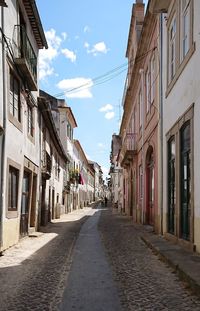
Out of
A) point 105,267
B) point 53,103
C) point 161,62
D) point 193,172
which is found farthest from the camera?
point 53,103

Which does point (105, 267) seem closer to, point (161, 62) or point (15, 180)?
point (15, 180)

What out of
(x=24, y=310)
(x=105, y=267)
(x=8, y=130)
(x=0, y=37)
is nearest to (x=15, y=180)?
(x=8, y=130)

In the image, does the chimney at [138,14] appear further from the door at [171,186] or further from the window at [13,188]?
the window at [13,188]

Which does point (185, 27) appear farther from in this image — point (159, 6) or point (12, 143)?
point (12, 143)

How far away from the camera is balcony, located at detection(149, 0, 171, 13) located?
13.8 metres

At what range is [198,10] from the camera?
1013 cm

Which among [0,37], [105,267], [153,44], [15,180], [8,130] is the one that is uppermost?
[153,44]

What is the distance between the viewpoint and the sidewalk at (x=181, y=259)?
7.28 meters

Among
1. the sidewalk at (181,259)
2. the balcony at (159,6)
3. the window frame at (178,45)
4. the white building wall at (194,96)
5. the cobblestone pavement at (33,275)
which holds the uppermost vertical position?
the balcony at (159,6)

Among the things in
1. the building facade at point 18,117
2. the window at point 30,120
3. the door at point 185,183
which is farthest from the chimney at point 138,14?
the door at point 185,183

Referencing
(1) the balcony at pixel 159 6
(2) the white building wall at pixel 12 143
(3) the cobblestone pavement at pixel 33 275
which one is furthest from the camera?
(1) the balcony at pixel 159 6

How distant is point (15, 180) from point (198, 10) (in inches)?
276

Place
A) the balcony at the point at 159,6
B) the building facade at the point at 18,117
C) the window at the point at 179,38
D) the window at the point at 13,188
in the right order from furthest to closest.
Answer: the balcony at the point at 159,6, the window at the point at 13,188, the building facade at the point at 18,117, the window at the point at 179,38

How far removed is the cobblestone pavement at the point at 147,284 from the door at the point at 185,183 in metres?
1.06
